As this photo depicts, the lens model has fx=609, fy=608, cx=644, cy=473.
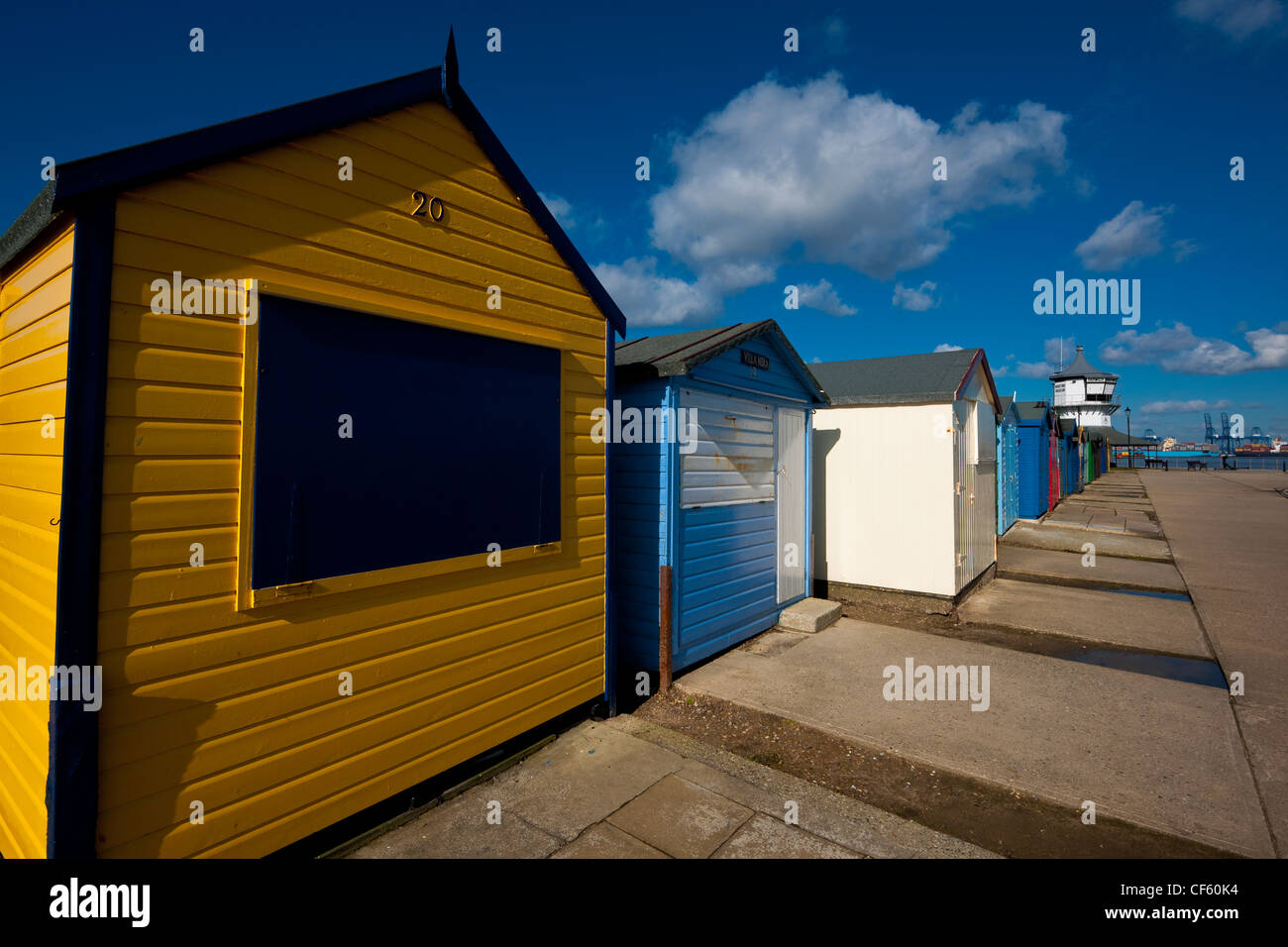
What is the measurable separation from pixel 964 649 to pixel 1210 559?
1056 cm

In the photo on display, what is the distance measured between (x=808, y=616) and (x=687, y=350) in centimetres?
404

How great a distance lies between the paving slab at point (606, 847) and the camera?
3.44 m

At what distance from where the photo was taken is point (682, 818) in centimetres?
381

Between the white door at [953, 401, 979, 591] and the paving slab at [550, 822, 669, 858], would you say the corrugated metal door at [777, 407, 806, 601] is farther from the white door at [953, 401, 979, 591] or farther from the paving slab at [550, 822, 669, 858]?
the paving slab at [550, 822, 669, 858]

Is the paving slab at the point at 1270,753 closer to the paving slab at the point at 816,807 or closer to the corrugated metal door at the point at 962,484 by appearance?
the paving slab at the point at 816,807

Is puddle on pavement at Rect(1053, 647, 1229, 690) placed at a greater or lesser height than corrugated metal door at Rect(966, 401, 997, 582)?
lesser

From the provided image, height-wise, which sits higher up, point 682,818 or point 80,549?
point 80,549

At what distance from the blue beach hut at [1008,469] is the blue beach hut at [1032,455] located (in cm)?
33

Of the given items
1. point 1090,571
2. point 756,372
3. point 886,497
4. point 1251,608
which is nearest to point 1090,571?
point 1090,571

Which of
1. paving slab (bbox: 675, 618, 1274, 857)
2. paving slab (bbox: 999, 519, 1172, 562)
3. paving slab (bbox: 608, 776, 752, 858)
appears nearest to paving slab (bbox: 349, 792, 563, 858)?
paving slab (bbox: 608, 776, 752, 858)

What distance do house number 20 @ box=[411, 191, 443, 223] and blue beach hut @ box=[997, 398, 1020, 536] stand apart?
15258mm

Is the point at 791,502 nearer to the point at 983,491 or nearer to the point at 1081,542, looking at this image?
the point at 983,491

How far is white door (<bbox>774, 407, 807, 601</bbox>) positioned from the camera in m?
8.11
